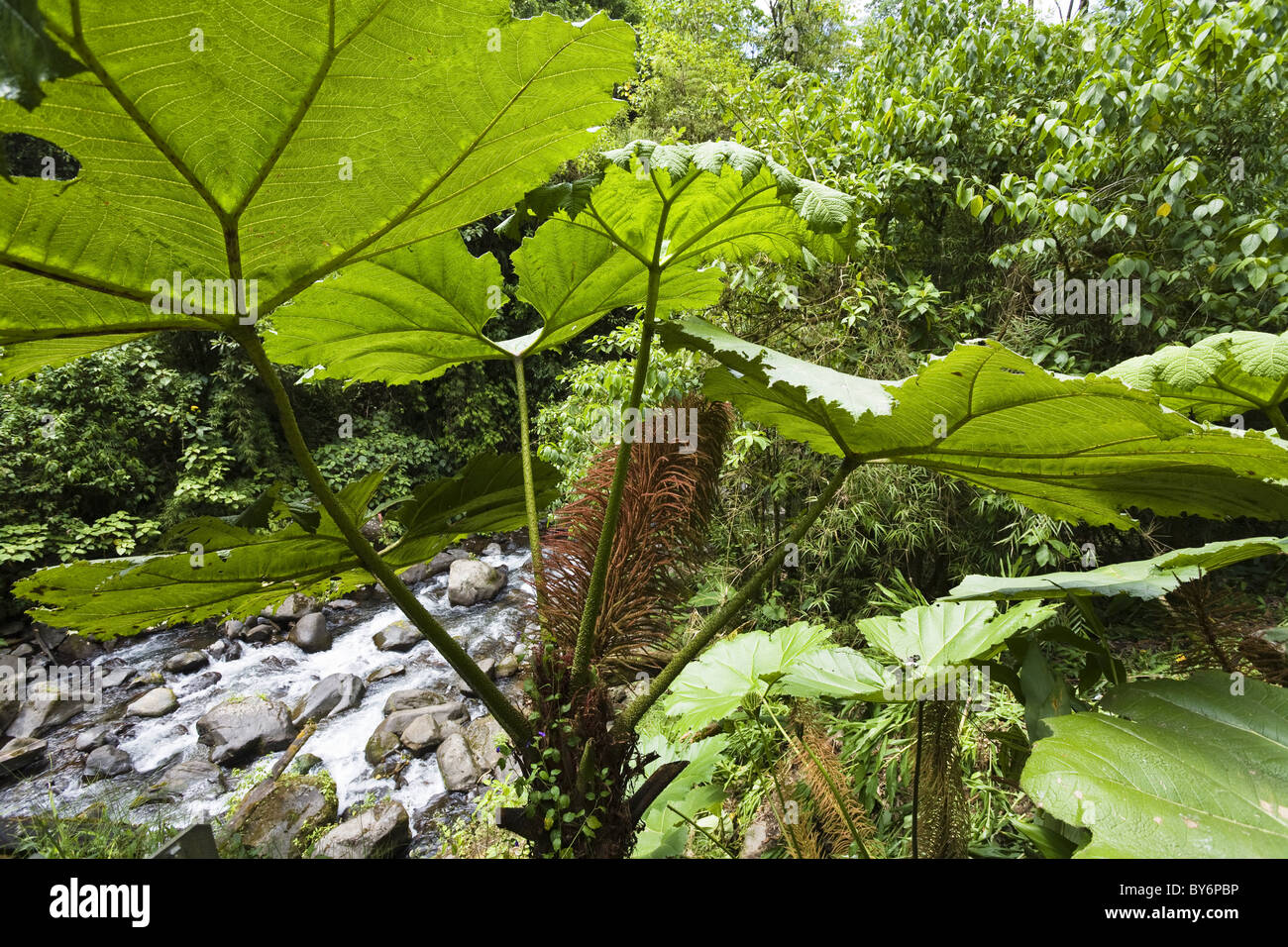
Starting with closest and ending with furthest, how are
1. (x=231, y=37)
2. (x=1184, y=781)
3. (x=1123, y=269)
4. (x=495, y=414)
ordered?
1. (x=231, y=37)
2. (x=1184, y=781)
3. (x=1123, y=269)
4. (x=495, y=414)

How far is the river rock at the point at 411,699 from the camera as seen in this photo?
496cm

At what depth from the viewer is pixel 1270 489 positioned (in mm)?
651

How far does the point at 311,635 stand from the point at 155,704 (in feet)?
4.06

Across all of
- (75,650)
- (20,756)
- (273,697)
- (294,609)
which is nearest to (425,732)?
(273,697)

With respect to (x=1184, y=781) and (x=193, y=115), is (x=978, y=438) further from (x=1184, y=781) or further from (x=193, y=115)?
(x=193, y=115)

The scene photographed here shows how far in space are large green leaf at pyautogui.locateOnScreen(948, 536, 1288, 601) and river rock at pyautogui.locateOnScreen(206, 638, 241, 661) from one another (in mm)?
6639

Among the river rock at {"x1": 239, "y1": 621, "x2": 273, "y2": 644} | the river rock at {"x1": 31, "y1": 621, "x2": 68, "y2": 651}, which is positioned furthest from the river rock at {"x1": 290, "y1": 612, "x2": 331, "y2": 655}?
the river rock at {"x1": 31, "y1": 621, "x2": 68, "y2": 651}

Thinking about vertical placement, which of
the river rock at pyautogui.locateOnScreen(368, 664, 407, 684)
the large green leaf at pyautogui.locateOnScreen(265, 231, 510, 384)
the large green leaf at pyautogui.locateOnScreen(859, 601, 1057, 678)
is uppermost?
the large green leaf at pyautogui.locateOnScreen(265, 231, 510, 384)

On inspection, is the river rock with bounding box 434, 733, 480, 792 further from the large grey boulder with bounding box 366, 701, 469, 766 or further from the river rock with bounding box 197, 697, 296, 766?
the river rock with bounding box 197, 697, 296, 766

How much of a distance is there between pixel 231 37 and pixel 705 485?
66 cm

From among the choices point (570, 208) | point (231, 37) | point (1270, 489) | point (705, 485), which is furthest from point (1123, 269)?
point (231, 37)

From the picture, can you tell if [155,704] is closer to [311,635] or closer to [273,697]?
[273,697]

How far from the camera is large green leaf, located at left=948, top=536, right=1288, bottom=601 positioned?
69 cm

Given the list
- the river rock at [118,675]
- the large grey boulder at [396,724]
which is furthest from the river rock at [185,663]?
the large grey boulder at [396,724]
